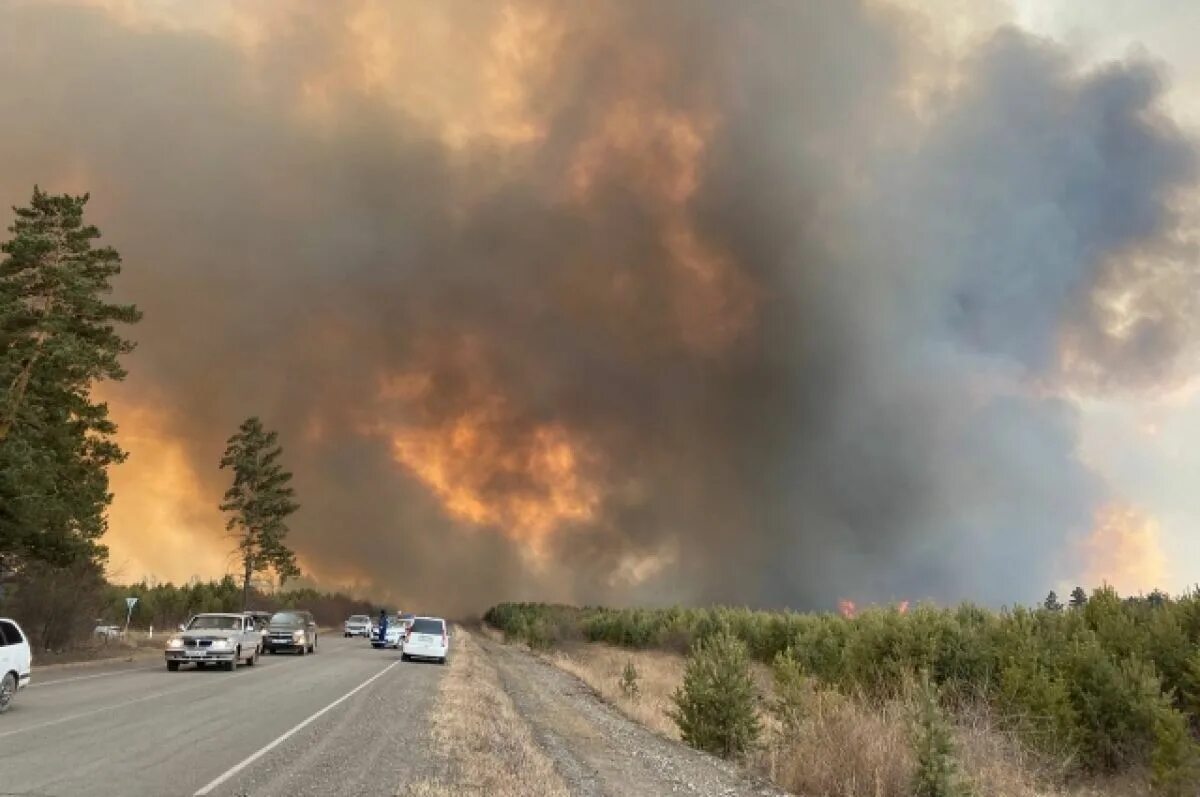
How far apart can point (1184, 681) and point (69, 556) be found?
119 ft

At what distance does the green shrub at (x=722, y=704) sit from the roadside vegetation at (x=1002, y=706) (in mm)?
189

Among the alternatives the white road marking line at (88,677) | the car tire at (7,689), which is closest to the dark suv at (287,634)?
the white road marking line at (88,677)

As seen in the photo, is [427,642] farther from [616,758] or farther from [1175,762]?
[1175,762]

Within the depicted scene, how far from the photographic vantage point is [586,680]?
1460 inches

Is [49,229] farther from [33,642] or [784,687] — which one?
[784,687]

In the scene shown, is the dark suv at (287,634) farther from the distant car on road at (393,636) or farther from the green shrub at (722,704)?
the green shrub at (722,704)

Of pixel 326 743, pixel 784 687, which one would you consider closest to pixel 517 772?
pixel 326 743

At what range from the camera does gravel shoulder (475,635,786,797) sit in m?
13.3

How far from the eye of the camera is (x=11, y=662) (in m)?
17.4

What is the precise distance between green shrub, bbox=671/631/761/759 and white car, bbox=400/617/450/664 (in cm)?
2350

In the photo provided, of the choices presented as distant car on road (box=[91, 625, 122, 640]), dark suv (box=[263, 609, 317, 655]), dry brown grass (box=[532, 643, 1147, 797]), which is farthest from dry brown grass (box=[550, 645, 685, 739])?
distant car on road (box=[91, 625, 122, 640])

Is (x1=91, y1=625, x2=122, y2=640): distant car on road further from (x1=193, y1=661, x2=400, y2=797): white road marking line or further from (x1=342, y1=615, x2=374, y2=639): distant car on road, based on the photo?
(x1=342, y1=615, x2=374, y2=639): distant car on road

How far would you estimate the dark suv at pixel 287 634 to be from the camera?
44219 mm

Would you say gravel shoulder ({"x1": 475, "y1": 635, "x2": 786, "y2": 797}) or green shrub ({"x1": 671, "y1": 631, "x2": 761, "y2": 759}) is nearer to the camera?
gravel shoulder ({"x1": 475, "y1": 635, "x2": 786, "y2": 797})
